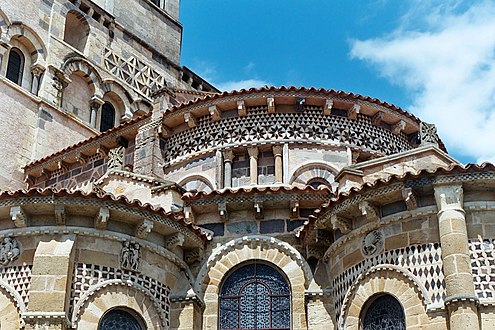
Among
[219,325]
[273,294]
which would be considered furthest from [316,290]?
[219,325]

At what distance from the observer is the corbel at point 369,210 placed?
13.7m

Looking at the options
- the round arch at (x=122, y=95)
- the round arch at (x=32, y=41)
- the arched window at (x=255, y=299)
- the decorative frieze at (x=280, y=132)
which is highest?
the round arch at (x=32, y=41)

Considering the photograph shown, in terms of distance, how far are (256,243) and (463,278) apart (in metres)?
4.39

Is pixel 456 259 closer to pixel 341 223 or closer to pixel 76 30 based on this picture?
pixel 341 223

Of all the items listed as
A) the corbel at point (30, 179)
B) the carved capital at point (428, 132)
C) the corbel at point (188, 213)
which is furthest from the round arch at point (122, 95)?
the carved capital at point (428, 132)

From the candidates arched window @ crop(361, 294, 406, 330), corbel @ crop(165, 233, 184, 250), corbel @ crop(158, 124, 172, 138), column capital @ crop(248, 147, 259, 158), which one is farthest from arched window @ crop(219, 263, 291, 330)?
corbel @ crop(158, 124, 172, 138)

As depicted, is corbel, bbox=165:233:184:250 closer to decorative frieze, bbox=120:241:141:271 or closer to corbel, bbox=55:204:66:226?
decorative frieze, bbox=120:241:141:271

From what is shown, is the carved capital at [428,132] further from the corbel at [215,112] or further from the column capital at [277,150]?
the corbel at [215,112]

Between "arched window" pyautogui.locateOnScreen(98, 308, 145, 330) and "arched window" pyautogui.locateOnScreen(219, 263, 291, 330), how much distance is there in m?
1.64

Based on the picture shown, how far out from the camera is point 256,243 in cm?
1554

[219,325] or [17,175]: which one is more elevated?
[17,175]

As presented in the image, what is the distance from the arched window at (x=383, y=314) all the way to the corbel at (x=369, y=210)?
1.31 meters

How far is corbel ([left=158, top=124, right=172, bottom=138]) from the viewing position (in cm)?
1931

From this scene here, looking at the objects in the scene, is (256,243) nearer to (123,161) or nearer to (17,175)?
(123,161)
